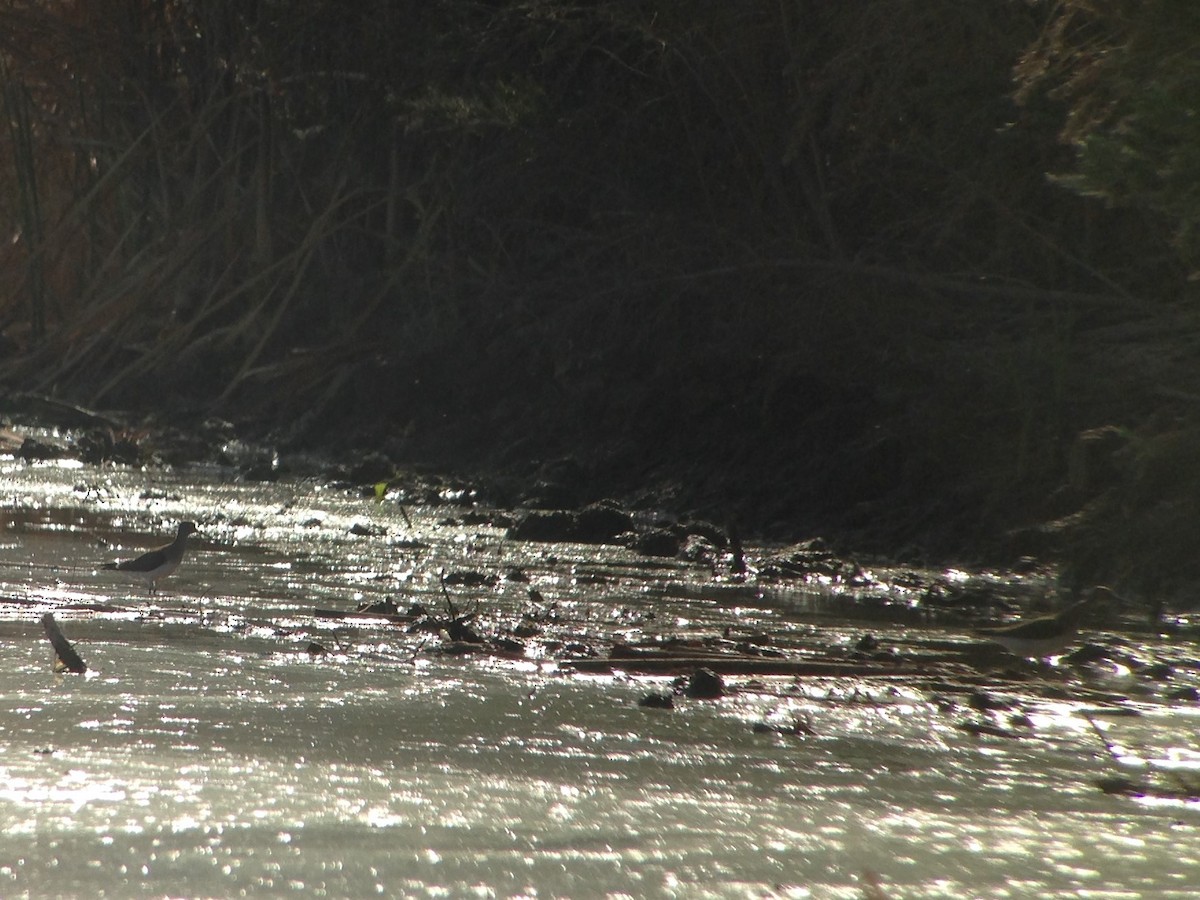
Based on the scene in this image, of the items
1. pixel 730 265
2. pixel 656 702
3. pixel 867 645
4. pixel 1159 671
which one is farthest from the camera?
pixel 730 265

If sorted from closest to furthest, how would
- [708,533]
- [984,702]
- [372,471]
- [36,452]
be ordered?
[984,702] < [708,533] < [372,471] < [36,452]

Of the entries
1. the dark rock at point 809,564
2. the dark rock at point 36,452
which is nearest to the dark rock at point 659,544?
the dark rock at point 809,564

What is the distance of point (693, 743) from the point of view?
4.11 m

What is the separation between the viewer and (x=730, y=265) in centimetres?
1145

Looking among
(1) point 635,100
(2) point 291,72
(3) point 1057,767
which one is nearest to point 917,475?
(1) point 635,100

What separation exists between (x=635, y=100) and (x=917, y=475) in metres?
4.13

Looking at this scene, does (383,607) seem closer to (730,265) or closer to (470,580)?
(470,580)

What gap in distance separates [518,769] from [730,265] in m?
7.94

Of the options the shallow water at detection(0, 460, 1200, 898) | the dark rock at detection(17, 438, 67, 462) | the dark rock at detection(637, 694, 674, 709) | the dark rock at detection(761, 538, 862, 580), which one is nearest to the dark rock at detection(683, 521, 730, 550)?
the dark rock at detection(761, 538, 862, 580)

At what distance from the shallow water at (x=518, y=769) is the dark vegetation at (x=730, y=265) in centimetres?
267

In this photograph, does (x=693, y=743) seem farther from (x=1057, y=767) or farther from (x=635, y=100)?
(x=635, y=100)

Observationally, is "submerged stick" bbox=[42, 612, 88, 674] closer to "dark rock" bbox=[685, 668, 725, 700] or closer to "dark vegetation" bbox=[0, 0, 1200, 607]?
"dark rock" bbox=[685, 668, 725, 700]

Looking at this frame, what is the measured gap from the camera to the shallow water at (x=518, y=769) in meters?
2.98

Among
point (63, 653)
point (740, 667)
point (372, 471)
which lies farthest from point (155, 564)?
point (372, 471)
